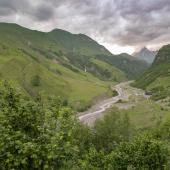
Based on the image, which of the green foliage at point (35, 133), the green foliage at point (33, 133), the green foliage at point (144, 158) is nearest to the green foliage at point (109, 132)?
the green foliage at point (144, 158)

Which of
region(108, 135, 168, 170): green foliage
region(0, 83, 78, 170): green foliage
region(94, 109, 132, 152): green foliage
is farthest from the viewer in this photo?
region(94, 109, 132, 152): green foliage

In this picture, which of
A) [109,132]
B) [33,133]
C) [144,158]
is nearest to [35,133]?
[33,133]

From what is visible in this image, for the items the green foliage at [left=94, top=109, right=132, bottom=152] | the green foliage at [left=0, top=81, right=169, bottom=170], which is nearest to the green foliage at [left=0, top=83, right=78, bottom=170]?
the green foliage at [left=0, top=81, right=169, bottom=170]

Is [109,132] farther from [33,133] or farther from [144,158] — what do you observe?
[33,133]

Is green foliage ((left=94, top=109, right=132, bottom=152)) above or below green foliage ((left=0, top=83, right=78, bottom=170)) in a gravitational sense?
below

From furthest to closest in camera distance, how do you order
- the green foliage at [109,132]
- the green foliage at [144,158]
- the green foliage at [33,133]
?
the green foliage at [109,132] < the green foliage at [144,158] < the green foliage at [33,133]

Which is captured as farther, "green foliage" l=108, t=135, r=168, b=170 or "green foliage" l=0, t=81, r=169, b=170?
"green foliage" l=108, t=135, r=168, b=170

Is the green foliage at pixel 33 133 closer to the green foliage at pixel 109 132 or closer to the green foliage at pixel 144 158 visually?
the green foliage at pixel 144 158

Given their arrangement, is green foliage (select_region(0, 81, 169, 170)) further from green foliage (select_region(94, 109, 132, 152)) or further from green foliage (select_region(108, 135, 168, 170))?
green foliage (select_region(94, 109, 132, 152))

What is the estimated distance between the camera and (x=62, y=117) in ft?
67.7

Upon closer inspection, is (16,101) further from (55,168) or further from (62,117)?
(55,168)

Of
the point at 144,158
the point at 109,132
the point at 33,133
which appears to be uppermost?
the point at 33,133

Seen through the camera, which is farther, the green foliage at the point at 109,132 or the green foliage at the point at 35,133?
the green foliage at the point at 109,132

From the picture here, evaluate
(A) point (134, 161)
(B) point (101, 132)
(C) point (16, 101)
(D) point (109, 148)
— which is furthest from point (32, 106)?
(B) point (101, 132)
